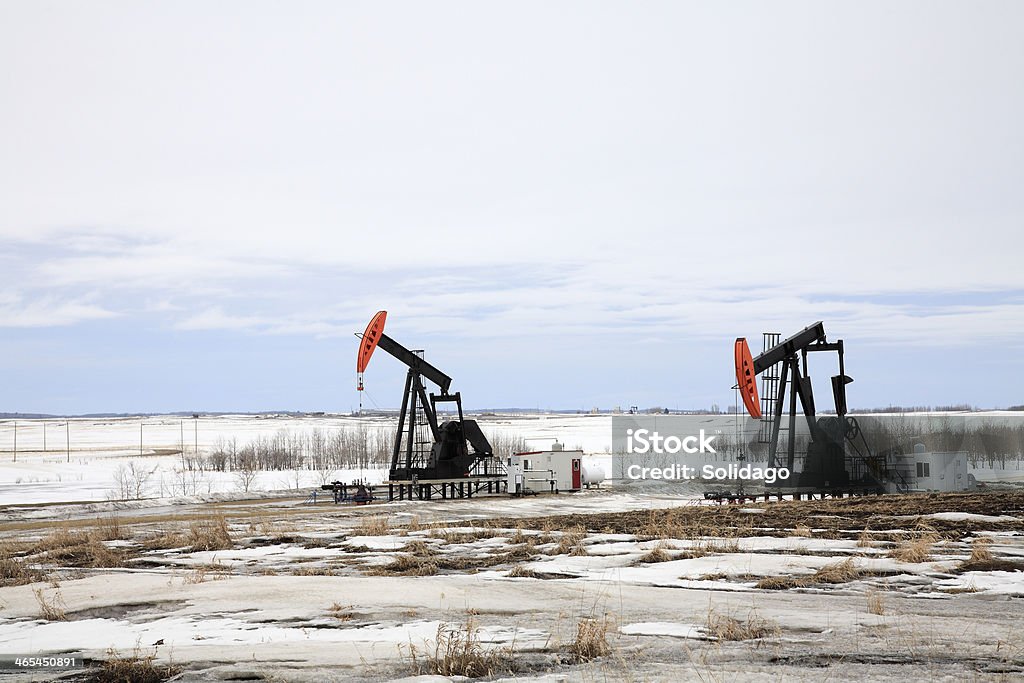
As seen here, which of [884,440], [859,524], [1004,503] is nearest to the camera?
[859,524]

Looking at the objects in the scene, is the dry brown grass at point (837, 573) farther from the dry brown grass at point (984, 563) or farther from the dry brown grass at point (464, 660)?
the dry brown grass at point (464, 660)

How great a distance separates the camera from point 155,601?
13430 millimetres

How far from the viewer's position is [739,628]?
10383mm

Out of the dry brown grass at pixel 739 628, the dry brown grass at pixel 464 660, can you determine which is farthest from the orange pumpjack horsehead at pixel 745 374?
the dry brown grass at pixel 464 660

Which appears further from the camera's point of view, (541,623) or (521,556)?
(521,556)

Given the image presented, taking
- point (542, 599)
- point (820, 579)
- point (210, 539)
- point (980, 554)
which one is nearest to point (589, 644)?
point (542, 599)

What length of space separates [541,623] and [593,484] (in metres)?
38.6

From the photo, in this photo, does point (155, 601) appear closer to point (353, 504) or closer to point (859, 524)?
point (859, 524)

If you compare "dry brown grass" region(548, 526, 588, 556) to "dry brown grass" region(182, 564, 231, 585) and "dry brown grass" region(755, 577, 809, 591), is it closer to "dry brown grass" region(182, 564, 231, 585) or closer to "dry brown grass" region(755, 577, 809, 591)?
"dry brown grass" region(755, 577, 809, 591)

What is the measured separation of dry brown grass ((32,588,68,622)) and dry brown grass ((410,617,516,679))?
18.5 ft

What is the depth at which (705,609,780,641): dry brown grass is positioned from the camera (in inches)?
398

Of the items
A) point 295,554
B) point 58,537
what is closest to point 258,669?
point 295,554

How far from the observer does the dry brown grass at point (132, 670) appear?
8.84m

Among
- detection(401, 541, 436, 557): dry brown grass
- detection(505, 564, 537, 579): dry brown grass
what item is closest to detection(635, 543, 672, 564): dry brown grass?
detection(505, 564, 537, 579): dry brown grass
